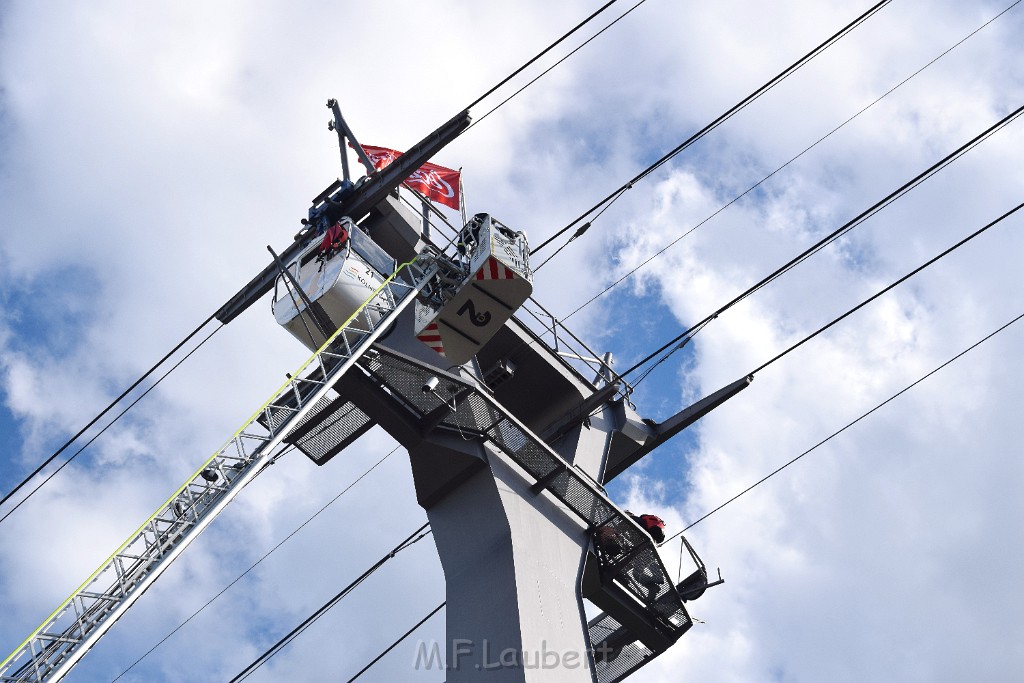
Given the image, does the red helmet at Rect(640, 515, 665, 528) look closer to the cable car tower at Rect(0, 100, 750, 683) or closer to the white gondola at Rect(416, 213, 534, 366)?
the cable car tower at Rect(0, 100, 750, 683)

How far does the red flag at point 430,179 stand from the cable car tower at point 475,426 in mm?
690

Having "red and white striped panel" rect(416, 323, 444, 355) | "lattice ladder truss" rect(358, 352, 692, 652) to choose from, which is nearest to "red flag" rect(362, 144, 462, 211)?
"red and white striped panel" rect(416, 323, 444, 355)

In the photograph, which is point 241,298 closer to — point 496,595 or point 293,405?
point 293,405

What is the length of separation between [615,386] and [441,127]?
20.0 feet

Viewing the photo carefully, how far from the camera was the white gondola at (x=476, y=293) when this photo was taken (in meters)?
21.8

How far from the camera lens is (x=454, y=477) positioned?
21734 millimetres

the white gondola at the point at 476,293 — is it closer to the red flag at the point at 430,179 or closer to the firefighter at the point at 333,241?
the firefighter at the point at 333,241

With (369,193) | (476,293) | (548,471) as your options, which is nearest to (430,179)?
(369,193)

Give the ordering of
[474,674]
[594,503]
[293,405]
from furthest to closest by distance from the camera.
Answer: [594,503] → [293,405] → [474,674]

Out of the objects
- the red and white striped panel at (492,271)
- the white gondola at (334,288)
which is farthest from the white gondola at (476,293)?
the white gondola at (334,288)

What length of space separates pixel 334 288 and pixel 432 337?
6.44 ft

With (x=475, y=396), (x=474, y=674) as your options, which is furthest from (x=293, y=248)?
(x=474, y=674)

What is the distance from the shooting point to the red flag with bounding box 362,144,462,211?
2564 cm

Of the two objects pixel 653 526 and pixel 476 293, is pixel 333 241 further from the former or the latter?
pixel 653 526
